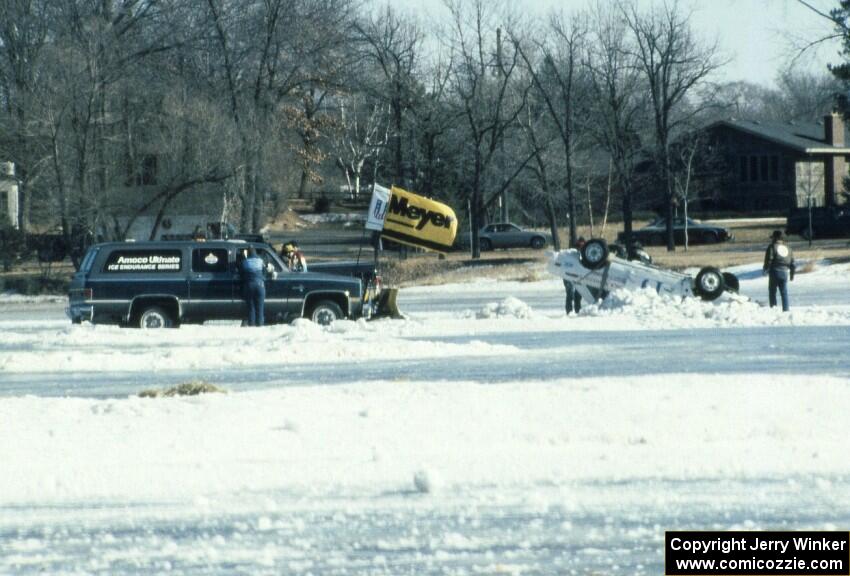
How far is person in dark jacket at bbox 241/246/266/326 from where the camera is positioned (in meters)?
23.8

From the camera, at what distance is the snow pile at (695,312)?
23.6 metres

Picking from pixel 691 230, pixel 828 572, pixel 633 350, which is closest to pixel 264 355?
pixel 633 350

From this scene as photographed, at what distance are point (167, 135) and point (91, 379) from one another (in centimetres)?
3311

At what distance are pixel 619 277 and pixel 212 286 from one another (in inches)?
325

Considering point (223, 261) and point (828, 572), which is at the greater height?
point (223, 261)

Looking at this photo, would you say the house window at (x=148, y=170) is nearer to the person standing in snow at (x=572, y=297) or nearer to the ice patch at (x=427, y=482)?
the person standing in snow at (x=572, y=297)

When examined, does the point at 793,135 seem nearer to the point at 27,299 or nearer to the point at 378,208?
the point at 27,299

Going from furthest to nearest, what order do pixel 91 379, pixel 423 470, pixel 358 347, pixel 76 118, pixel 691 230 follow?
1. pixel 691 230
2. pixel 76 118
3. pixel 358 347
4. pixel 91 379
5. pixel 423 470

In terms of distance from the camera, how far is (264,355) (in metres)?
18.9

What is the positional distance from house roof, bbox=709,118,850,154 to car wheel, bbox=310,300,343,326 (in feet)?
207

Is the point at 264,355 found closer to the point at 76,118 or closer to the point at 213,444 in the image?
the point at 213,444

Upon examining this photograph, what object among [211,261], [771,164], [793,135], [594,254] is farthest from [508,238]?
[211,261]

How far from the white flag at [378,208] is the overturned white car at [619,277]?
3946 mm

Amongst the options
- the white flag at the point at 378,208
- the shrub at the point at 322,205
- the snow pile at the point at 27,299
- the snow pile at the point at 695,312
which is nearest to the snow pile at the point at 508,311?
the snow pile at the point at 695,312
